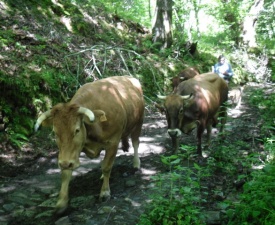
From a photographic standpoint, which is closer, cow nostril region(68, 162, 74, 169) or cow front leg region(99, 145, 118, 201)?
cow nostril region(68, 162, 74, 169)

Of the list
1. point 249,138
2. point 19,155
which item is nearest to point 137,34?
point 249,138

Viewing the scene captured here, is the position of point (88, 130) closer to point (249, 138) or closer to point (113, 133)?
point (113, 133)

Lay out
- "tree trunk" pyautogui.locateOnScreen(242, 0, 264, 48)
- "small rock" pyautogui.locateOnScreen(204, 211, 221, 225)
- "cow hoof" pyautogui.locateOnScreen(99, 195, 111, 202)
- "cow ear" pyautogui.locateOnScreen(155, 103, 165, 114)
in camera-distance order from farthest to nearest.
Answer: "tree trunk" pyautogui.locateOnScreen(242, 0, 264, 48) < "cow ear" pyautogui.locateOnScreen(155, 103, 165, 114) < "cow hoof" pyautogui.locateOnScreen(99, 195, 111, 202) < "small rock" pyautogui.locateOnScreen(204, 211, 221, 225)

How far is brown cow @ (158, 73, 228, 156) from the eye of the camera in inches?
269

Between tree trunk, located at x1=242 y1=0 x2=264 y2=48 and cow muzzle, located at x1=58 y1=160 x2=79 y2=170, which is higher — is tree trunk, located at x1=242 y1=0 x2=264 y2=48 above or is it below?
above

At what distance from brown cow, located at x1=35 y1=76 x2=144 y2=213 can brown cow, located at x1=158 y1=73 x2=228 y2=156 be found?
27.2 inches

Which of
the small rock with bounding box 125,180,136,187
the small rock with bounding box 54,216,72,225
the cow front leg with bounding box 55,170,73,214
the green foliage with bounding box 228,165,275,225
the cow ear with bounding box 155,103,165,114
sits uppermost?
the green foliage with bounding box 228,165,275,225

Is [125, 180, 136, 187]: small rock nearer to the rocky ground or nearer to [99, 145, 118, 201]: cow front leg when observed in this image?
the rocky ground

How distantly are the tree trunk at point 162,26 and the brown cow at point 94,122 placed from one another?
10.4 m

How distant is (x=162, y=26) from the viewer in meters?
16.7

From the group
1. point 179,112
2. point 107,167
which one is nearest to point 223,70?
point 179,112

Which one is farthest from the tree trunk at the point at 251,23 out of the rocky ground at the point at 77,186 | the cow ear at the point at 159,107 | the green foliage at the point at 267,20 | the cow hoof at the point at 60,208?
the cow hoof at the point at 60,208

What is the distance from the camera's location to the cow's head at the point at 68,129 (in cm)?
437

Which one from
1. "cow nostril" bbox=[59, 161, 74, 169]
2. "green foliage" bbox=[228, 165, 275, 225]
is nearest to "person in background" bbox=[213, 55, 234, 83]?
"green foliage" bbox=[228, 165, 275, 225]
